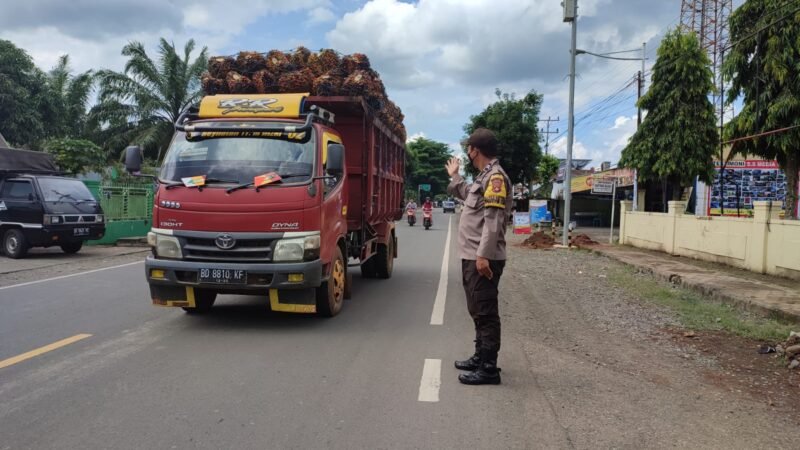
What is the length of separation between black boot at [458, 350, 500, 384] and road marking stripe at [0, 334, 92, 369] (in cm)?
382

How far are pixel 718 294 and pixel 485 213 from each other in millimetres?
6800

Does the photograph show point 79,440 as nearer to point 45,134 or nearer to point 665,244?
point 665,244

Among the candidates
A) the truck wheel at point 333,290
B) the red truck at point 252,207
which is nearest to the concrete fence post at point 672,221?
the red truck at point 252,207

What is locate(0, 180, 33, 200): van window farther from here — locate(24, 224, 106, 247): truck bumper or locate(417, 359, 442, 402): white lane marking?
locate(417, 359, 442, 402): white lane marking

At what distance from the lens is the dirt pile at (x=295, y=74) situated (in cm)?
752

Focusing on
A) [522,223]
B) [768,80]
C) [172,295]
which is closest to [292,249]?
[172,295]

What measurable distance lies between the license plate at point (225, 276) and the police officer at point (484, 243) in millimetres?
2392

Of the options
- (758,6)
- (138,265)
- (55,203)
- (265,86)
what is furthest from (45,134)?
(758,6)

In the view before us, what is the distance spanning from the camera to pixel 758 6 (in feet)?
48.0

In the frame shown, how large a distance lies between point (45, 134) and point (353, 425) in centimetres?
3532

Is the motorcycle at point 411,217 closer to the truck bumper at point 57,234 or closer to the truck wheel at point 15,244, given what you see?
the truck bumper at point 57,234

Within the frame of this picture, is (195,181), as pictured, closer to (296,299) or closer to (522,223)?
(296,299)

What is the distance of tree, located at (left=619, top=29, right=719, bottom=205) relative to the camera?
18.8 metres

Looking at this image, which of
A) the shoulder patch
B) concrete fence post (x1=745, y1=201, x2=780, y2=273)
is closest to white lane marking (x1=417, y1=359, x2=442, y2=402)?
the shoulder patch
